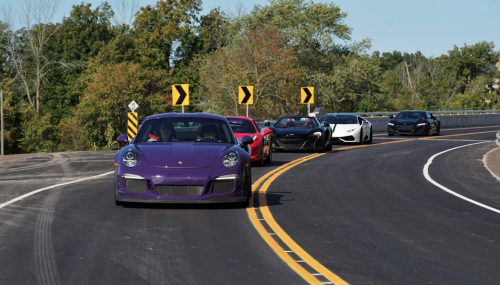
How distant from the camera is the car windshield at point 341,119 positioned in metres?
29.6

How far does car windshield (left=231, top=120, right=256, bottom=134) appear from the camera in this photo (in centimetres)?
1889

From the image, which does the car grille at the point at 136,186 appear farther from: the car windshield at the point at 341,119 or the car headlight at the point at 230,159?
the car windshield at the point at 341,119

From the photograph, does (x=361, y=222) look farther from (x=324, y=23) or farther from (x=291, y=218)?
(x=324, y=23)

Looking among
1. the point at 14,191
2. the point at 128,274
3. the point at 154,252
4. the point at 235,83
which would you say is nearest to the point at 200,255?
the point at 154,252

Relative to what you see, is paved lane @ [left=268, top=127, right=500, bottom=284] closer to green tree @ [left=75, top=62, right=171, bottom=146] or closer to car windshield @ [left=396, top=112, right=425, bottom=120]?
car windshield @ [left=396, top=112, right=425, bottom=120]

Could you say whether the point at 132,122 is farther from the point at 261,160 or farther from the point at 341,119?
the point at 261,160

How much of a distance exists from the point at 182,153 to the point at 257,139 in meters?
8.50

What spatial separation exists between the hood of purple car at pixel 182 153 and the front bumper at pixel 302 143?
1302cm

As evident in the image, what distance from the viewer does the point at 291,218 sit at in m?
9.41

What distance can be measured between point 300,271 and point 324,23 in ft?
226

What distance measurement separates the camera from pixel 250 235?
7.97 metres

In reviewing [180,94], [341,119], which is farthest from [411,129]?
[180,94]

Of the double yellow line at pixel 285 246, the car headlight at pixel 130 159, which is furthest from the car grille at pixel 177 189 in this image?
the double yellow line at pixel 285 246

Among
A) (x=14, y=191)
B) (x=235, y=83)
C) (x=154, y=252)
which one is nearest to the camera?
(x=154, y=252)
